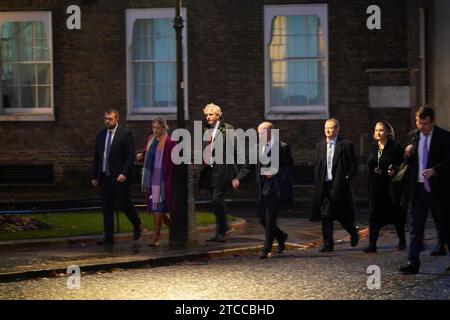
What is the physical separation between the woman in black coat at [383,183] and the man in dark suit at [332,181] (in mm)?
310

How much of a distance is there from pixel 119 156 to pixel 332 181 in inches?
125

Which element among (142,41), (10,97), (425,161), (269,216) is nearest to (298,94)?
(142,41)

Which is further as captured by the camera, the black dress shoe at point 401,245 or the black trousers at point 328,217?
the black dress shoe at point 401,245

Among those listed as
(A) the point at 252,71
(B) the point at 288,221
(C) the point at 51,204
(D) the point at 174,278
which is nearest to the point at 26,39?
(A) the point at 252,71

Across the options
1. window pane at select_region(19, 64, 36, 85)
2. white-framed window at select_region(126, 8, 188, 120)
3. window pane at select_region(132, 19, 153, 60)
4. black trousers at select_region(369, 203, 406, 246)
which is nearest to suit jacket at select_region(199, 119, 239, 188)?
black trousers at select_region(369, 203, 406, 246)

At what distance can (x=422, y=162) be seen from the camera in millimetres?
11555

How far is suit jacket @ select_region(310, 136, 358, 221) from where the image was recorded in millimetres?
13547

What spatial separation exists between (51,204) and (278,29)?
8.16 m

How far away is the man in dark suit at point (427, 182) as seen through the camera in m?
11.4

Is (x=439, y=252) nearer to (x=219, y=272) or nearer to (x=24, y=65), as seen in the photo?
(x=219, y=272)

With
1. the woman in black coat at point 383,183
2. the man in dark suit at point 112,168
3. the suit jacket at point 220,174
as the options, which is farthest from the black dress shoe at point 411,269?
the man in dark suit at point 112,168

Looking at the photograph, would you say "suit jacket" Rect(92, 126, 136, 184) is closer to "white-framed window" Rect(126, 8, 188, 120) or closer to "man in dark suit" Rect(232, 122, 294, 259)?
"man in dark suit" Rect(232, 122, 294, 259)

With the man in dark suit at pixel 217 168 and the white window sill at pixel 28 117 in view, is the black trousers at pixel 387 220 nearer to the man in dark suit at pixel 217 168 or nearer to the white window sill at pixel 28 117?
the man in dark suit at pixel 217 168

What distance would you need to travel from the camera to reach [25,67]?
2461cm
